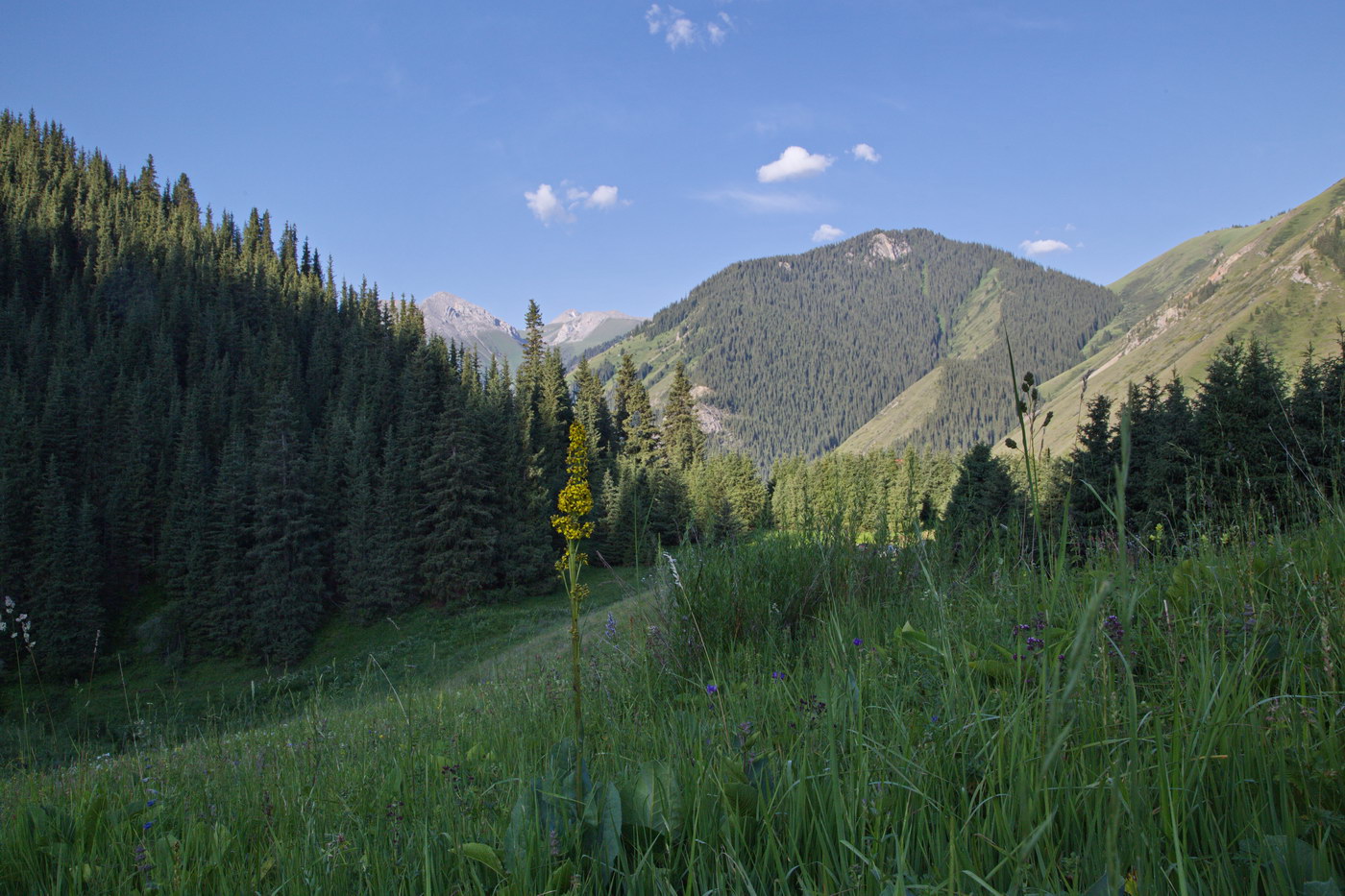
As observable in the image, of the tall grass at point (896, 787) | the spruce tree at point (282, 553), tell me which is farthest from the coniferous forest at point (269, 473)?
the tall grass at point (896, 787)

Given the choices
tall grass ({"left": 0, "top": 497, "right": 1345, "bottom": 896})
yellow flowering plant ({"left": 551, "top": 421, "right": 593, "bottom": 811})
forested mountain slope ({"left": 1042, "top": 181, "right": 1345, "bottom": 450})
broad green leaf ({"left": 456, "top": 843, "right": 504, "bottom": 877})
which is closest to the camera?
tall grass ({"left": 0, "top": 497, "right": 1345, "bottom": 896})

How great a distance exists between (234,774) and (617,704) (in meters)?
1.93

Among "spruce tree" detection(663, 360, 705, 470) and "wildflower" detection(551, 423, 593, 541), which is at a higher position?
"spruce tree" detection(663, 360, 705, 470)

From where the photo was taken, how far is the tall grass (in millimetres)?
1261

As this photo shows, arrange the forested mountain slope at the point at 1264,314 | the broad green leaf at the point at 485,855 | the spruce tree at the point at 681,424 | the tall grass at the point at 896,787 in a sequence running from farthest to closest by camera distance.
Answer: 1. the forested mountain slope at the point at 1264,314
2. the spruce tree at the point at 681,424
3. the broad green leaf at the point at 485,855
4. the tall grass at the point at 896,787

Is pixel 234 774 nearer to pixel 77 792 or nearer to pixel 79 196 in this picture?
pixel 77 792

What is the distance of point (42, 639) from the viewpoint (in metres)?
40.1

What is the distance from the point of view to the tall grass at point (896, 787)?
1.26 metres

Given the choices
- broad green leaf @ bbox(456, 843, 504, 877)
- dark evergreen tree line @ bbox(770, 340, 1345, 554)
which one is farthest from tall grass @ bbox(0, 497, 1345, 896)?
dark evergreen tree line @ bbox(770, 340, 1345, 554)

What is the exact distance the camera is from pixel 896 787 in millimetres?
1601

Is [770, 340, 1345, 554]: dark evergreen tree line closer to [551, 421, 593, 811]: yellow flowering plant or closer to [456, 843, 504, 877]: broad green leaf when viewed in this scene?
[551, 421, 593, 811]: yellow flowering plant

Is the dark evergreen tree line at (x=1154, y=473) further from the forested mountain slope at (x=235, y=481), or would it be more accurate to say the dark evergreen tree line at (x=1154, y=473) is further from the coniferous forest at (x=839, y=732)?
the forested mountain slope at (x=235, y=481)

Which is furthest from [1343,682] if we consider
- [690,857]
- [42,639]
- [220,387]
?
[220,387]

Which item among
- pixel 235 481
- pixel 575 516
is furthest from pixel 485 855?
pixel 235 481
